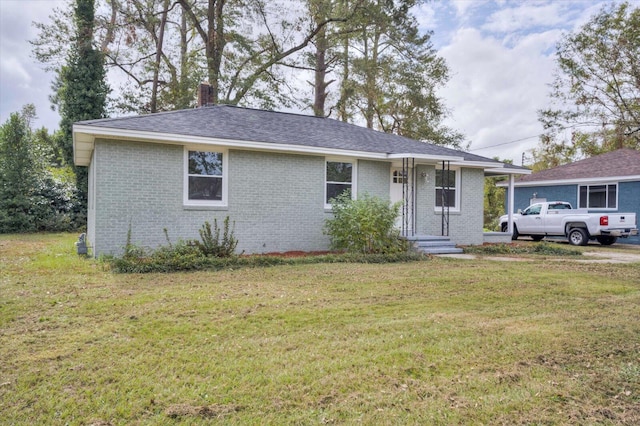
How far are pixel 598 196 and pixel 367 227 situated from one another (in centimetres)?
1440

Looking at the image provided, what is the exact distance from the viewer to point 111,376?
126 inches

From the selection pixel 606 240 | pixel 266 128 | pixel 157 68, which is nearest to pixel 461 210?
pixel 606 240

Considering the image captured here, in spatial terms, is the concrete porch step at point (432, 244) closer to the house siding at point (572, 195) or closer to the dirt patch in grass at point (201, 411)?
the dirt patch in grass at point (201, 411)

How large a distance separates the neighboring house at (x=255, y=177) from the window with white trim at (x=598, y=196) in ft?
26.0

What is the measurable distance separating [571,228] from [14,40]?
27.4m

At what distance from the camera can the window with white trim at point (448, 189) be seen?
13.5 m

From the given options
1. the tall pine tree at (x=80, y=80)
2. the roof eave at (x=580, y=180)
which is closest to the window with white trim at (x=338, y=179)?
the roof eave at (x=580, y=180)

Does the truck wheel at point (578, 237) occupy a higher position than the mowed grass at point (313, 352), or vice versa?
the truck wheel at point (578, 237)

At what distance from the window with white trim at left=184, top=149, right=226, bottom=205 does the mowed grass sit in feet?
12.2

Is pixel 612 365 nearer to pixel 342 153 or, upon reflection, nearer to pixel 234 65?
pixel 342 153

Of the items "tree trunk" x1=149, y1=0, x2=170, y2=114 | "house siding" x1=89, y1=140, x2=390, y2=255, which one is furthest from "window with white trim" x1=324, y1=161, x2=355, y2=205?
"tree trunk" x1=149, y1=0, x2=170, y2=114

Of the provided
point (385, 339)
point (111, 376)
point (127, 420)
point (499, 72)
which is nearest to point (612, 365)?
point (385, 339)

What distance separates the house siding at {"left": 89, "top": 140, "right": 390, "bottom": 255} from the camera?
364 inches

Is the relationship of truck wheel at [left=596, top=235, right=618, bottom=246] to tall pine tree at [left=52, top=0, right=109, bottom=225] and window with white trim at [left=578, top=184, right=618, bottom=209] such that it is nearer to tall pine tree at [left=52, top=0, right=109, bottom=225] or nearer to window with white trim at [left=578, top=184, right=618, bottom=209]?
window with white trim at [left=578, top=184, right=618, bottom=209]
